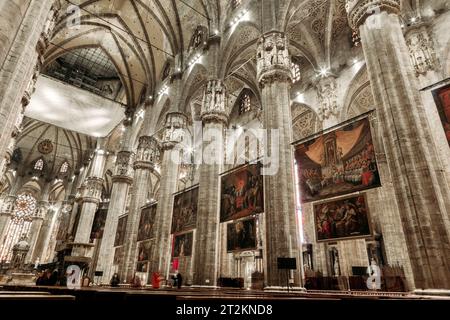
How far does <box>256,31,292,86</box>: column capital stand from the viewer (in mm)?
10922

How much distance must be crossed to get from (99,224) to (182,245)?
12192 mm

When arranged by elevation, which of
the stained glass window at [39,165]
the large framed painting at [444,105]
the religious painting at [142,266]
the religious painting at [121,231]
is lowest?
the religious painting at [142,266]

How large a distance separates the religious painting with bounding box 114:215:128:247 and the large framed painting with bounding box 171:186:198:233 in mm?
5553

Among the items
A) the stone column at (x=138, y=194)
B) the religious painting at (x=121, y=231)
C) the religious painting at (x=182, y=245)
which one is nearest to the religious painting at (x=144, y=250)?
the stone column at (x=138, y=194)

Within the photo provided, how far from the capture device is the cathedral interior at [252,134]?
6.52 metres

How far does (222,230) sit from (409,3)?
13097mm

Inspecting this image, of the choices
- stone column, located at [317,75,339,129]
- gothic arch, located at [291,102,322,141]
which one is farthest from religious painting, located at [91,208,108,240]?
stone column, located at [317,75,339,129]

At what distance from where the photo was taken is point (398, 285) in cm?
1087

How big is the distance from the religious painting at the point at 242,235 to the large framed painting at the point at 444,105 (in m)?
6.72

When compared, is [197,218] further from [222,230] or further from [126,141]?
[126,141]

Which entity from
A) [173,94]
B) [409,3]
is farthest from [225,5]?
[409,3]

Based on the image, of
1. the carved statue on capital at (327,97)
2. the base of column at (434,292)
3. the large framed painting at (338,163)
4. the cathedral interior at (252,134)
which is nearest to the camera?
the base of column at (434,292)

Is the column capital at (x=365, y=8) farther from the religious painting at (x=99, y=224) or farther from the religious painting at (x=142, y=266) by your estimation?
the religious painting at (x=99, y=224)

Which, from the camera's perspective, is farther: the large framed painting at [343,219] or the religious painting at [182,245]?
the religious painting at [182,245]
